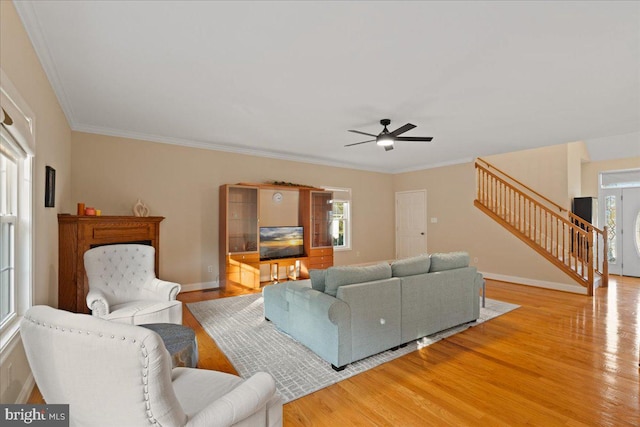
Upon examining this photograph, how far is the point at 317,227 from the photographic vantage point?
662 cm

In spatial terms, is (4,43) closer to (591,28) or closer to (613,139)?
(591,28)

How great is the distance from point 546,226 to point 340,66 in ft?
17.9

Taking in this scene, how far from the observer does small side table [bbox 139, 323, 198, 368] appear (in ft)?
6.64

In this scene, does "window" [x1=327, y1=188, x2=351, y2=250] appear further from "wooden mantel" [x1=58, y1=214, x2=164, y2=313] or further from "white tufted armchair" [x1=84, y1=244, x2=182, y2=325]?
"wooden mantel" [x1=58, y1=214, x2=164, y2=313]

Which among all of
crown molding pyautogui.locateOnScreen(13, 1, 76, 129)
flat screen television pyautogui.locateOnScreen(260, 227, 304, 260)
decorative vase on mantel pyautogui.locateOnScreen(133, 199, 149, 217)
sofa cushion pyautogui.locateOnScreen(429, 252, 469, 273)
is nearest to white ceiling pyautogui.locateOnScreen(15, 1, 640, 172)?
crown molding pyautogui.locateOnScreen(13, 1, 76, 129)

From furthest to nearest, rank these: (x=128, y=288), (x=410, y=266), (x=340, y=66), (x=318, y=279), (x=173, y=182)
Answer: (x=173, y=182) → (x=128, y=288) → (x=410, y=266) → (x=318, y=279) → (x=340, y=66)

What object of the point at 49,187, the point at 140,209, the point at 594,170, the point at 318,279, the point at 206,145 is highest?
the point at 206,145

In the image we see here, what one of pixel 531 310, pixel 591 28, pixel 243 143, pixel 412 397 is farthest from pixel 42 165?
pixel 531 310

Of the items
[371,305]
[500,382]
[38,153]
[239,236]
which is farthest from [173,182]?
[500,382]

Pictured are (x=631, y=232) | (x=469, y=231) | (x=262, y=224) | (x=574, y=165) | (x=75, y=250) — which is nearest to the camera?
(x=75, y=250)

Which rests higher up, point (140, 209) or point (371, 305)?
point (140, 209)

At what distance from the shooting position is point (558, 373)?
2555 mm

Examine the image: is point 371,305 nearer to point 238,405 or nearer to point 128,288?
point 238,405

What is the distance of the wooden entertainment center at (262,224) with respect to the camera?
5.44 metres
